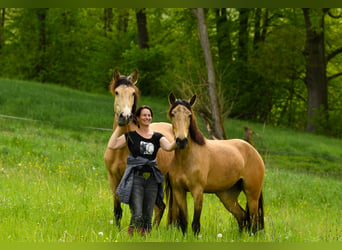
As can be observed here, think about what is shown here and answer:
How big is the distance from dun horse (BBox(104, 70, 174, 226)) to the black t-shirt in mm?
165

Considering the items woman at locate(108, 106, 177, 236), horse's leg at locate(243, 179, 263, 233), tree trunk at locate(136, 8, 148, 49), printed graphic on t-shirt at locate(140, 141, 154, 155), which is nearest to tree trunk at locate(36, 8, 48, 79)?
tree trunk at locate(136, 8, 148, 49)

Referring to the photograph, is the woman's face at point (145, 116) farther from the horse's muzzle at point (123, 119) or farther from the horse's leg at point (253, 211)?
the horse's leg at point (253, 211)

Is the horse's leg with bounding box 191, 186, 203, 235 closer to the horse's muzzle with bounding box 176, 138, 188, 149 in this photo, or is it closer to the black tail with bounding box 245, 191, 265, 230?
the horse's muzzle with bounding box 176, 138, 188, 149

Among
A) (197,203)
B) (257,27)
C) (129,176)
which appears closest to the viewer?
(129,176)

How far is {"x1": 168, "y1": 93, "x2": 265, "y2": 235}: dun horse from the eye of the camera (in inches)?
228

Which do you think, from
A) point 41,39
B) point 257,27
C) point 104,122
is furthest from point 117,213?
point 41,39

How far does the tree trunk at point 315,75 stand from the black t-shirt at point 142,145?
2321 cm

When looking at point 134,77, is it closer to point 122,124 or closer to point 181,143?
point 122,124

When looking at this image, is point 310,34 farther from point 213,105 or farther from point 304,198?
point 304,198

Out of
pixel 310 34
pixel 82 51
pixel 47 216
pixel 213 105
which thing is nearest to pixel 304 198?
pixel 213 105

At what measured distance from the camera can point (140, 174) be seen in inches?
235

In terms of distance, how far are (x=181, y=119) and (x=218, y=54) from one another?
28575mm

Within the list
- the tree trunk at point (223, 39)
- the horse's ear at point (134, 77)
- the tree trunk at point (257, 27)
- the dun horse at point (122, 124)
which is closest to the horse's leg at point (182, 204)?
the dun horse at point (122, 124)

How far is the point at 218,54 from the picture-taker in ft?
110
